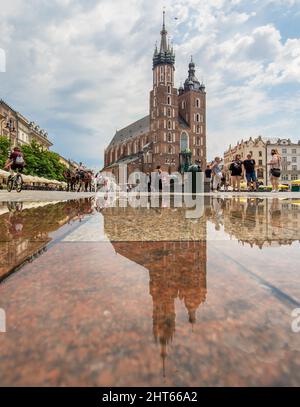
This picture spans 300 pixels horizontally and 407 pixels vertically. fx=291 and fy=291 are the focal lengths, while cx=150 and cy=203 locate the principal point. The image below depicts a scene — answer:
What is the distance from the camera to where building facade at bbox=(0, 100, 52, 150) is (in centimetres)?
4776

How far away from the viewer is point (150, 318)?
878 mm

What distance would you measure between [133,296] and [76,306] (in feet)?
0.66

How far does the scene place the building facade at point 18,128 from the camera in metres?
47.8

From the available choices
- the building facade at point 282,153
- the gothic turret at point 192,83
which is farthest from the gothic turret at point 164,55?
the building facade at point 282,153

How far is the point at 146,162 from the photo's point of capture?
245ft

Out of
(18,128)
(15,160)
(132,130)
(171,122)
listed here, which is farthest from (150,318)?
(132,130)

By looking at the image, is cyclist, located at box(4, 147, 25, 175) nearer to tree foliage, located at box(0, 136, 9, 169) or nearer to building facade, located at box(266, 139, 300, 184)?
tree foliage, located at box(0, 136, 9, 169)

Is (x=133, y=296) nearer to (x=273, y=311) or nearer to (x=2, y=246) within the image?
(x=273, y=311)

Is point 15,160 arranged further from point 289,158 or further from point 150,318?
point 289,158

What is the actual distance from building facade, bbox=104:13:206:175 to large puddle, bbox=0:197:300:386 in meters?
70.4

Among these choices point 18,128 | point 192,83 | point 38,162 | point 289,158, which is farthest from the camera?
point 289,158

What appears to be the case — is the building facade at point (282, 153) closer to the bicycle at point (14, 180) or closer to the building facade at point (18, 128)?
the building facade at point (18, 128)

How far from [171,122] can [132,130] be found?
24390 millimetres
